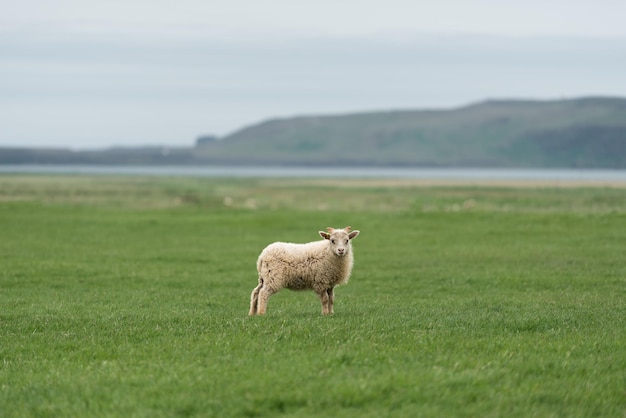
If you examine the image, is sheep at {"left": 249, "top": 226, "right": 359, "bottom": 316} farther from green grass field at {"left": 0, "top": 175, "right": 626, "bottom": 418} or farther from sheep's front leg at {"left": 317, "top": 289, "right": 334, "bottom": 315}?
green grass field at {"left": 0, "top": 175, "right": 626, "bottom": 418}

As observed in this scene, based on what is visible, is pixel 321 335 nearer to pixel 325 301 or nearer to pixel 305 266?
pixel 305 266

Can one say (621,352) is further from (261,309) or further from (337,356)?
(261,309)

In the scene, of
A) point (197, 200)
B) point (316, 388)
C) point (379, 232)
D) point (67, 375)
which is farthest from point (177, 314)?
point (197, 200)

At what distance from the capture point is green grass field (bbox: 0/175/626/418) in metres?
10.9

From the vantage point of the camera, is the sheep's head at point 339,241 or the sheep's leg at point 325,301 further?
the sheep's leg at point 325,301

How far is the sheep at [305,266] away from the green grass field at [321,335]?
2.37 ft

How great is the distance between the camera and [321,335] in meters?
14.6

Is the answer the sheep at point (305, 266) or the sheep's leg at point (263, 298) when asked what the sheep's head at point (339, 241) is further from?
the sheep's leg at point (263, 298)

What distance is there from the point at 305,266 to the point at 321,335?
327 centimetres

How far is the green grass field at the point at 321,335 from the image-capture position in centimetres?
1088

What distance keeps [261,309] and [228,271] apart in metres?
12.5

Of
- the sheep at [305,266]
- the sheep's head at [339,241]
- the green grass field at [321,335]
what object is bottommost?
the green grass field at [321,335]

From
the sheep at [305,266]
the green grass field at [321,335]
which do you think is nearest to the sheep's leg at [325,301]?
the sheep at [305,266]

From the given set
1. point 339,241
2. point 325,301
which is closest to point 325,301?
point 325,301
